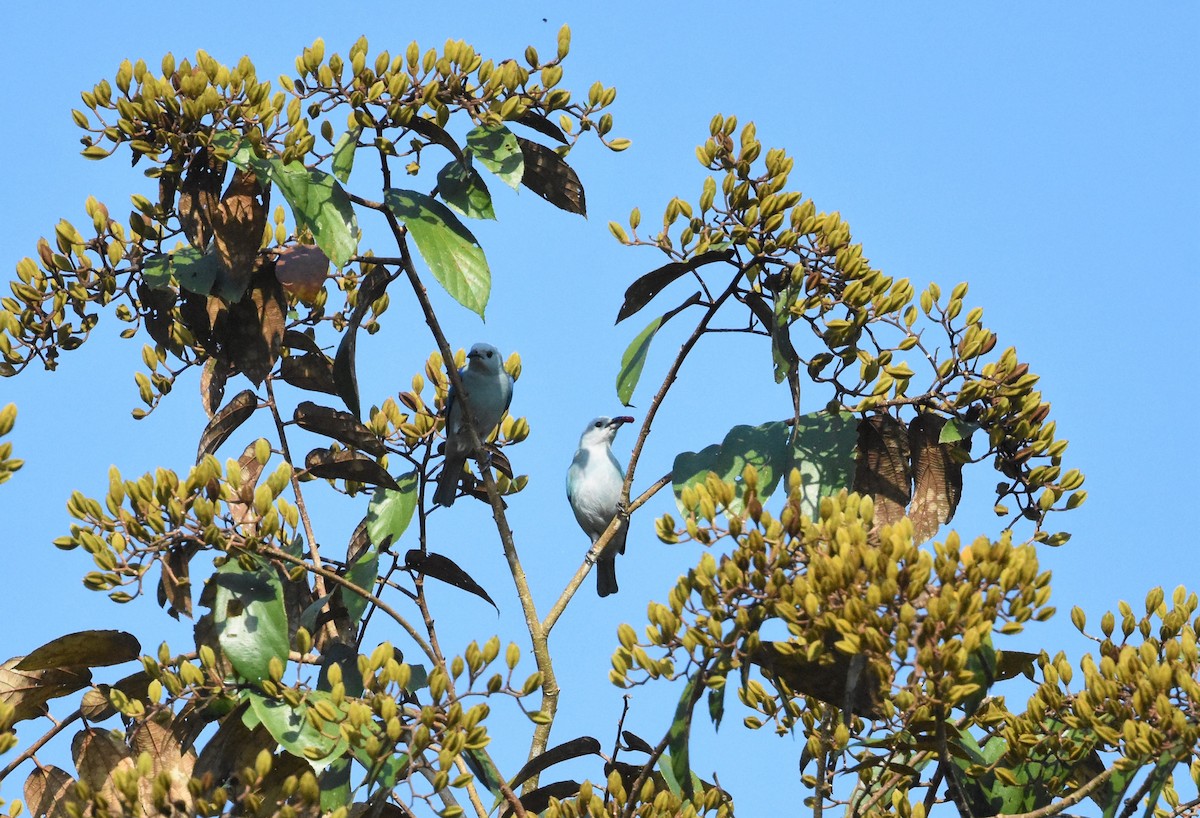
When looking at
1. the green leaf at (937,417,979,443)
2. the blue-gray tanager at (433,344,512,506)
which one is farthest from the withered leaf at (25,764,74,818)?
the blue-gray tanager at (433,344,512,506)

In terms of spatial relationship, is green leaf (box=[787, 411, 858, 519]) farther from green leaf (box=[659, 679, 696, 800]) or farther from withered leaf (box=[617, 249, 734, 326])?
green leaf (box=[659, 679, 696, 800])

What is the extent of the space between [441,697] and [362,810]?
543 mm

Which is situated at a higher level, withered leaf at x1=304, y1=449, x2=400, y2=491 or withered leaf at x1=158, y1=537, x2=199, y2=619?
withered leaf at x1=304, y1=449, x2=400, y2=491

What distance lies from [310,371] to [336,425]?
249 millimetres

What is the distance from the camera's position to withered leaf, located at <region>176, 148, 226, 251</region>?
4.41 meters

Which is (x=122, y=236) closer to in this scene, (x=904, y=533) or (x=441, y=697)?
(x=441, y=697)

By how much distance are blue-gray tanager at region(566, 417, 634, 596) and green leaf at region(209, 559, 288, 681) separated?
3.65m

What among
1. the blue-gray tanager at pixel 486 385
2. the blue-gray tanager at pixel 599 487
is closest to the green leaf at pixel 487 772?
the blue-gray tanager at pixel 486 385

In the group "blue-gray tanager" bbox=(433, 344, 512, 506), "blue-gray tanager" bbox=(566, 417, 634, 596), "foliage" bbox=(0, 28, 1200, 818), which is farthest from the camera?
"blue-gray tanager" bbox=(566, 417, 634, 596)

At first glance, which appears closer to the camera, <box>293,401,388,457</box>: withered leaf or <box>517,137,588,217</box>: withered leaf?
<box>517,137,588,217</box>: withered leaf

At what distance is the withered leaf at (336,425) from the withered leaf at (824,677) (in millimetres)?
1720

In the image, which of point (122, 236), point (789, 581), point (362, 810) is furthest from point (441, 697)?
point (122, 236)

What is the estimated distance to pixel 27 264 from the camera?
4598 millimetres

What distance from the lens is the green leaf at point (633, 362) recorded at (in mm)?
4688
